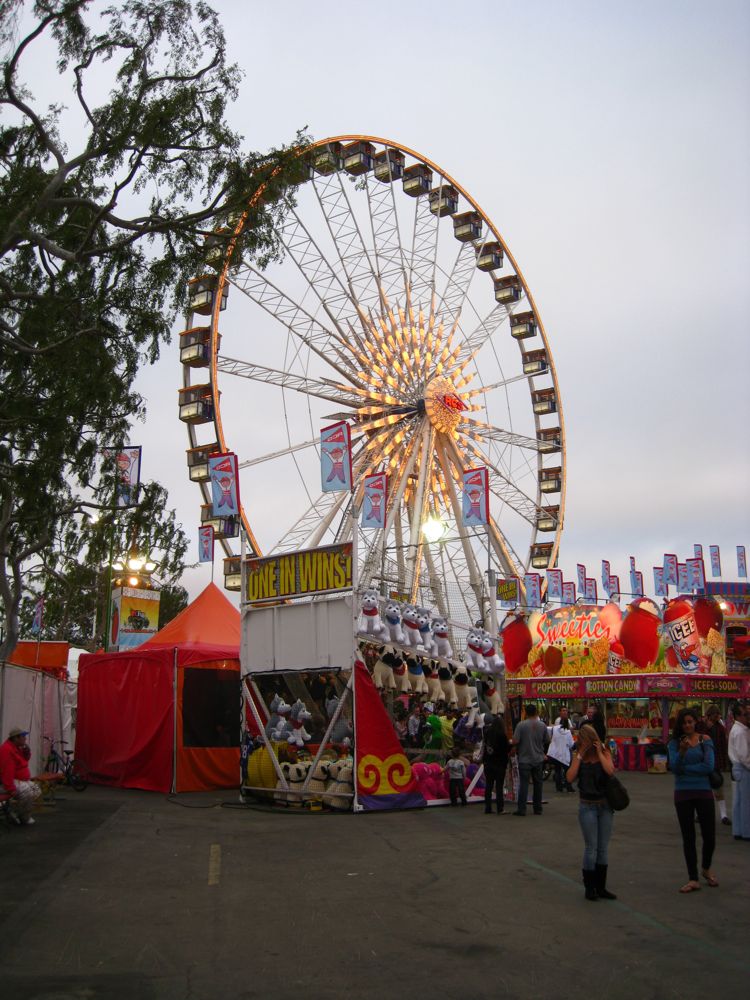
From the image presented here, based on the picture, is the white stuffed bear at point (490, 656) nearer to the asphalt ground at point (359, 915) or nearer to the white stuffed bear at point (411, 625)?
the white stuffed bear at point (411, 625)

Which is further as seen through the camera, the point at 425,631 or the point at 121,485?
the point at 425,631

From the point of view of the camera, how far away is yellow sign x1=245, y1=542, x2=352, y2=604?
564 inches

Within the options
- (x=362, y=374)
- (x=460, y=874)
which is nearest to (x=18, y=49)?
(x=460, y=874)

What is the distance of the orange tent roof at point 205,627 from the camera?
18938 mm

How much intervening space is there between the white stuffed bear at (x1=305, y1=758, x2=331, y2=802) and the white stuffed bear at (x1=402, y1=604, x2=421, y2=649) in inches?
94.8

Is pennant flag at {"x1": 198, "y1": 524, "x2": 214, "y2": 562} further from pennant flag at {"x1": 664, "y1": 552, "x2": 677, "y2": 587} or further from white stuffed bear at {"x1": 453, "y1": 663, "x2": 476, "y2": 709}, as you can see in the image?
pennant flag at {"x1": 664, "y1": 552, "x2": 677, "y2": 587}

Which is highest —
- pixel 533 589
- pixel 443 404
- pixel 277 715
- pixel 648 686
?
pixel 443 404

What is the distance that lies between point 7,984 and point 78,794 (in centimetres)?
1263

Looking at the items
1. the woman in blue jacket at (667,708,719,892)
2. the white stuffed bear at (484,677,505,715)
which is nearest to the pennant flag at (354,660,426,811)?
the white stuffed bear at (484,677,505,715)

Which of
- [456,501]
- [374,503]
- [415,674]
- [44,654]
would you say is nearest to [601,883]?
[415,674]

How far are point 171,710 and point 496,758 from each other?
6630 mm

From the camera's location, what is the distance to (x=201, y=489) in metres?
24.6

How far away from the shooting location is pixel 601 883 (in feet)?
24.2

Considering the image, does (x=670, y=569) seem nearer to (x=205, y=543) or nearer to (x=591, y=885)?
(x=205, y=543)
